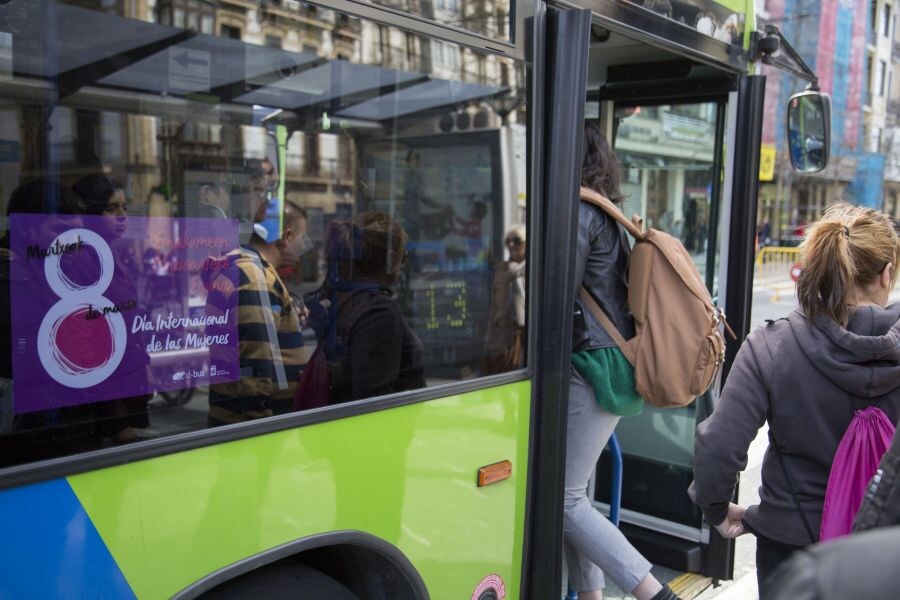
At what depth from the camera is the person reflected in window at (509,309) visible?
2.57 metres

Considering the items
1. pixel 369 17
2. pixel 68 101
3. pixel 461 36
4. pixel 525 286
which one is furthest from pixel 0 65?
pixel 525 286

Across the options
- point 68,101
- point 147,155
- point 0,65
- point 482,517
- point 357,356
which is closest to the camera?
point 0,65

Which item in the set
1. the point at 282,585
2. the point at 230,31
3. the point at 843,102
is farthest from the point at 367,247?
the point at 843,102

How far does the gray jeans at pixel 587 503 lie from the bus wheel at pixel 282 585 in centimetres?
111

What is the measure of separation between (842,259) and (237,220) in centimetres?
151

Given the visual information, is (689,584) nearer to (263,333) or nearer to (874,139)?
(263,333)

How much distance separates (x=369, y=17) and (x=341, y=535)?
1.30 m

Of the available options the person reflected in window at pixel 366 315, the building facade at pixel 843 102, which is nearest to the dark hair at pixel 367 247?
the person reflected in window at pixel 366 315

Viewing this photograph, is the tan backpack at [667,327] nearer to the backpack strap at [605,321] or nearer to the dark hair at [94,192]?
the backpack strap at [605,321]

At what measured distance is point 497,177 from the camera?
2.59 meters

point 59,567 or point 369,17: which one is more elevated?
point 369,17

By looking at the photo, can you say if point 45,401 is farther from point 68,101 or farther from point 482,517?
point 482,517

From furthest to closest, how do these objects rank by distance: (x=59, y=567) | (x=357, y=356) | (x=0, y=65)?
(x=357, y=356) < (x=0, y=65) < (x=59, y=567)

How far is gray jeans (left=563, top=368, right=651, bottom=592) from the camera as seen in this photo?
297 centimetres
